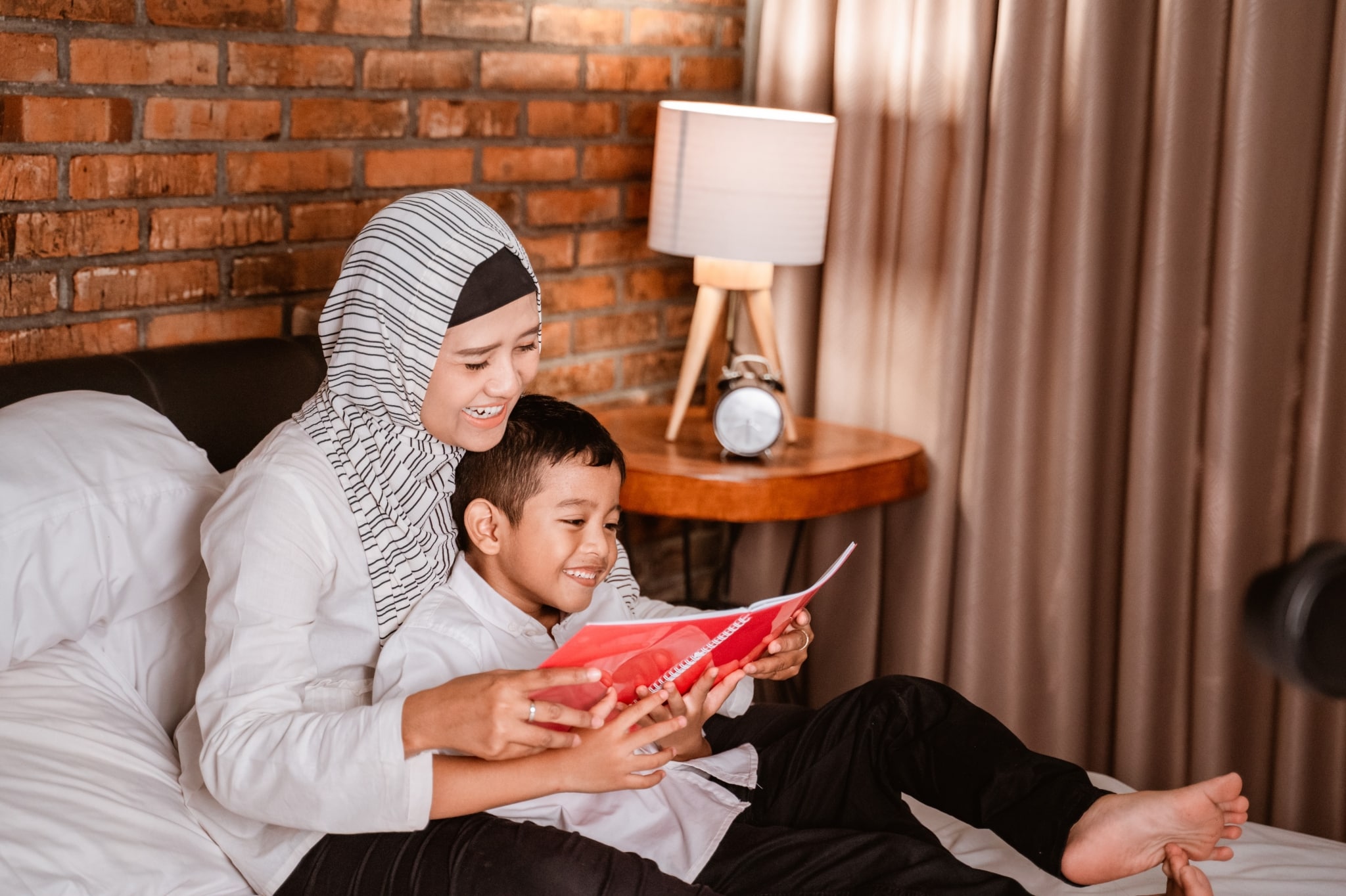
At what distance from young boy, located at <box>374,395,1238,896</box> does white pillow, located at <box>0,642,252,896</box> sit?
0.24m

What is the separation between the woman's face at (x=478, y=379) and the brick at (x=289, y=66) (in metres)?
0.68

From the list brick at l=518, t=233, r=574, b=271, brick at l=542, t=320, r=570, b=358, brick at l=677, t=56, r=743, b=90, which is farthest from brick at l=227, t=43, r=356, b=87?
brick at l=677, t=56, r=743, b=90

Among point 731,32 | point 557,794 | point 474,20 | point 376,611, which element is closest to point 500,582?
point 376,611

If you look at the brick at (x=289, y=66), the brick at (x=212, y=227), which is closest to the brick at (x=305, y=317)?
the brick at (x=212, y=227)

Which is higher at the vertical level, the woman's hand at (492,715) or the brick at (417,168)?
the brick at (417,168)

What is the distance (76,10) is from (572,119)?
0.97 m

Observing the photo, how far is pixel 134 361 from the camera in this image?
1.60 meters

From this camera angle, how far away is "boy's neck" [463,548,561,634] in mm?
1533

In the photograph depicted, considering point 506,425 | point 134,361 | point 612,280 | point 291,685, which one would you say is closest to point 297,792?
point 291,685

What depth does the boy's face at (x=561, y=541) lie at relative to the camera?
150 cm

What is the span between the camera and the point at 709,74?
2.70 metres

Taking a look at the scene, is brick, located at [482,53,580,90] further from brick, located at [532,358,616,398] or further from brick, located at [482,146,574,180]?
brick, located at [532,358,616,398]

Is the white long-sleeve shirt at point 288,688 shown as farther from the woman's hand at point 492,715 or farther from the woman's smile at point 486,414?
the woman's smile at point 486,414

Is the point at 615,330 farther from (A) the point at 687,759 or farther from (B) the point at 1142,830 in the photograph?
(B) the point at 1142,830
